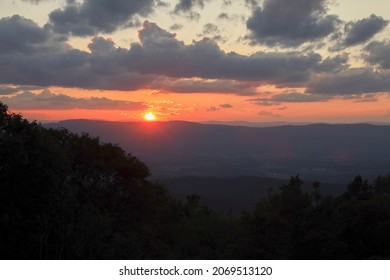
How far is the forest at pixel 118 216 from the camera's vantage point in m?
21.8

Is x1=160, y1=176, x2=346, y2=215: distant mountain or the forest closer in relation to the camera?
the forest

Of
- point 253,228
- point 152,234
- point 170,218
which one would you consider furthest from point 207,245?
point 152,234

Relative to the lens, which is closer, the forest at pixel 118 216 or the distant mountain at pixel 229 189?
the forest at pixel 118 216

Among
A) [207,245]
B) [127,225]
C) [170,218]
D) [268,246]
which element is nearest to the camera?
[127,225]

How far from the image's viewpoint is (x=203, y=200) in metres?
149

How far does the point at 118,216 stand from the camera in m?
34.9

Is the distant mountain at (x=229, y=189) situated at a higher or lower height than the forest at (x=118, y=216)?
lower

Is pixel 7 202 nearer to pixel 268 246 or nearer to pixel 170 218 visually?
pixel 268 246

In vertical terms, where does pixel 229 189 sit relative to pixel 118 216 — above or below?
below

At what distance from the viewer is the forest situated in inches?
856

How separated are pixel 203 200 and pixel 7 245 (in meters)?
129

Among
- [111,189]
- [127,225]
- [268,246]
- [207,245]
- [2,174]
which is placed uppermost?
[2,174]

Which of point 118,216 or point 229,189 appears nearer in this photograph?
point 118,216

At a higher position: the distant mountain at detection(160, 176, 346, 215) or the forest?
the forest
